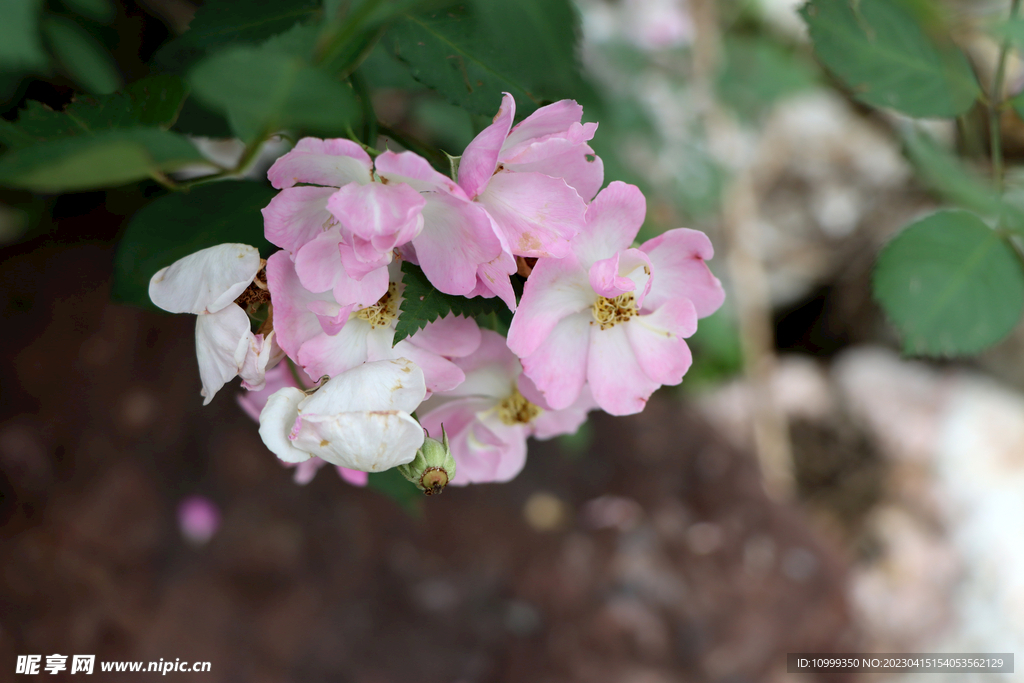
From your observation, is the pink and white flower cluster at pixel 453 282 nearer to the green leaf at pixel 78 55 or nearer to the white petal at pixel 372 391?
the white petal at pixel 372 391

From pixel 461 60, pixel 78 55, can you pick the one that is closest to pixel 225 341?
pixel 461 60

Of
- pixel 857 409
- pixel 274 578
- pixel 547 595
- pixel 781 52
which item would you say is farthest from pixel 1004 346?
pixel 274 578

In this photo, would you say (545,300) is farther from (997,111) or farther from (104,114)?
(997,111)

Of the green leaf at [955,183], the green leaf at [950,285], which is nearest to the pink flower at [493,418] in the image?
the green leaf at [950,285]

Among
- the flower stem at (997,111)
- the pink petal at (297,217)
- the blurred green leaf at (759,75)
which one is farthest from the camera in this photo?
the blurred green leaf at (759,75)

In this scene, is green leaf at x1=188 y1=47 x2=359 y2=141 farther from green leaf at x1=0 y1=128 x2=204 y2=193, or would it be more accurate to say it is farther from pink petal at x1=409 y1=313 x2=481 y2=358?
pink petal at x1=409 y1=313 x2=481 y2=358

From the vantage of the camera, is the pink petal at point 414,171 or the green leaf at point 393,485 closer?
the pink petal at point 414,171

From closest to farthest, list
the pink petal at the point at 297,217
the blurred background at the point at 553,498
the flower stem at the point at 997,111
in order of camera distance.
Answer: the pink petal at the point at 297,217
the flower stem at the point at 997,111
the blurred background at the point at 553,498
